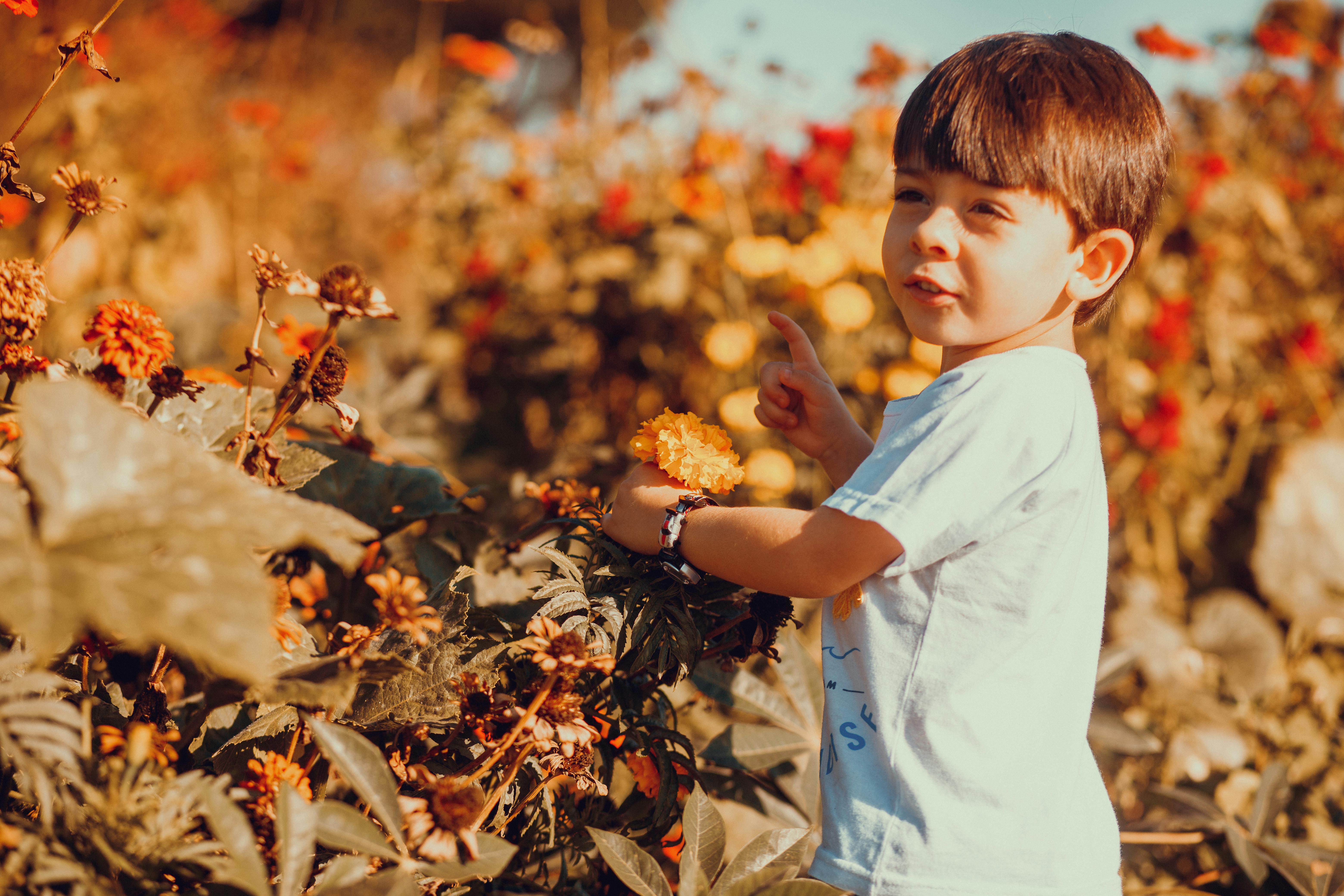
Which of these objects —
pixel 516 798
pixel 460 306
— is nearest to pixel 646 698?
pixel 516 798

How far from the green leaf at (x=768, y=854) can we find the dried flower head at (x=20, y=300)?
0.75m

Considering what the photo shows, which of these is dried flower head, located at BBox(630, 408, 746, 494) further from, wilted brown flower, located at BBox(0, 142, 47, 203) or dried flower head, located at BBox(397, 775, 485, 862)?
wilted brown flower, located at BBox(0, 142, 47, 203)

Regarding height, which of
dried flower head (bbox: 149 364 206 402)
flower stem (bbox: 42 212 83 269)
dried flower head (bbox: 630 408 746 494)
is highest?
flower stem (bbox: 42 212 83 269)

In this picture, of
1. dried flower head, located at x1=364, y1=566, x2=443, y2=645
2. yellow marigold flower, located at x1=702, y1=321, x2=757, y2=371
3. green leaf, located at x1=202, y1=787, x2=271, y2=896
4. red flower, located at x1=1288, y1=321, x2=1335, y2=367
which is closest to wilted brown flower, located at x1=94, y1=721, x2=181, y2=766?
green leaf, located at x1=202, y1=787, x2=271, y2=896

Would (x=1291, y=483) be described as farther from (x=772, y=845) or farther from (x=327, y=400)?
(x=327, y=400)

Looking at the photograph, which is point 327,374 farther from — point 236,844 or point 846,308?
point 846,308

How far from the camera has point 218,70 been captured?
473 cm

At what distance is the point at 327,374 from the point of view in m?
0.79

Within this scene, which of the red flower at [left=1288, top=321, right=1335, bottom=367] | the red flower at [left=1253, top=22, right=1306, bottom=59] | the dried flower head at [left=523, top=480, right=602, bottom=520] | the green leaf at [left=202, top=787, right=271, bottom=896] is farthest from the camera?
the red flower at [left=1288, top=321, right=1335, bottom=367]

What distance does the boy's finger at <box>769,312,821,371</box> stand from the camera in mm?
928

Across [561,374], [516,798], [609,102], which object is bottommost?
[516,798]

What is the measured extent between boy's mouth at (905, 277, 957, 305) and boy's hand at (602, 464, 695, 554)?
0.28 m

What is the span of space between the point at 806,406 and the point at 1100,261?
33 cm

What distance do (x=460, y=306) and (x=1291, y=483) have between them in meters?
2.74
